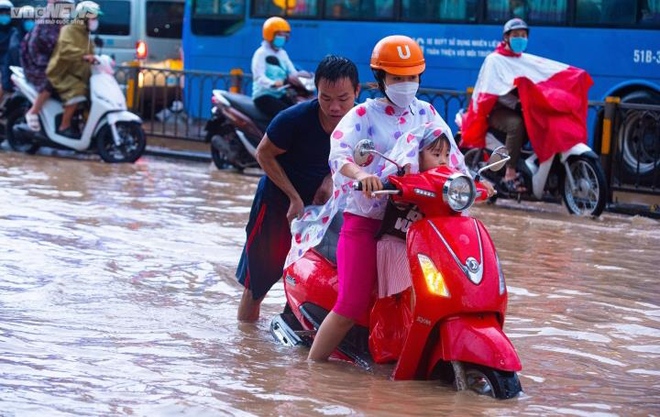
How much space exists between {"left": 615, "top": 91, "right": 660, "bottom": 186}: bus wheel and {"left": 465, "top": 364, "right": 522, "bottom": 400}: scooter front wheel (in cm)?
869

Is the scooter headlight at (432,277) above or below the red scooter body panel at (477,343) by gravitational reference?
above

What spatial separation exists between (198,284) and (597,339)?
8.38 ft

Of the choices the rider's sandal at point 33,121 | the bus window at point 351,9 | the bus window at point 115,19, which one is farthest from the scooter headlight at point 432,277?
the bus window at point 115,19

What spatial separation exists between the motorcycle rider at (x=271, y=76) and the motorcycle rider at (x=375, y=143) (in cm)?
917

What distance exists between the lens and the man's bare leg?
685 centimetres

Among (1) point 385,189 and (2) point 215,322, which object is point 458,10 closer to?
(2) point 215,322

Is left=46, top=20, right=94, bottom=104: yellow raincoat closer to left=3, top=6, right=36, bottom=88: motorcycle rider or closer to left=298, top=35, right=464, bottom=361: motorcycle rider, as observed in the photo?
left=3, top=6, right=36, bottom=88: motorcycle rider

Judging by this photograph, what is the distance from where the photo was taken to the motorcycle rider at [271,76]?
583 inches

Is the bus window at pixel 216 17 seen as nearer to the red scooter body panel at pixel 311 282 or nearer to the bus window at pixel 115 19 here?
the bus window at pixel 115 19

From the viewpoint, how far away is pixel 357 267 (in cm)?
554

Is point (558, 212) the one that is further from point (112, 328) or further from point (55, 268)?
point (112, 328)

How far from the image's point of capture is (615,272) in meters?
8.92

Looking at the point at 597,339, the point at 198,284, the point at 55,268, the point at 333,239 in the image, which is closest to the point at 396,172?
the point at 333,239

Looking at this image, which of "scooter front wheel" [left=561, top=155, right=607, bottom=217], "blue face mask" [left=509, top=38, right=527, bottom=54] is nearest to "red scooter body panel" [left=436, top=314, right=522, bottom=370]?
"scooter front wheel" [left=561, top=155, right=607, bottom=217]
